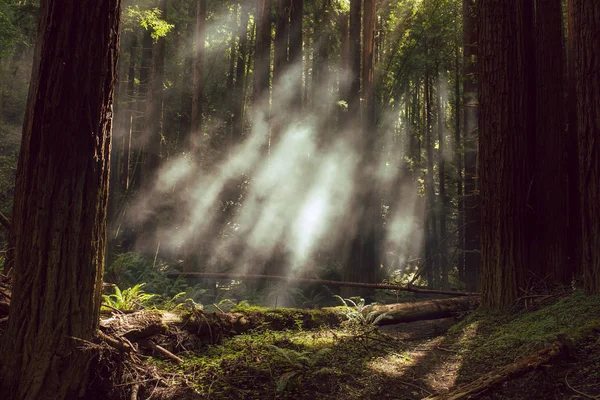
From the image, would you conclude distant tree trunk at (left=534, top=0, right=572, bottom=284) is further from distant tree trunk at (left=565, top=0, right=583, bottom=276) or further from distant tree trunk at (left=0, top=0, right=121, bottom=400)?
distant tree trunk at (left=0, top=0, right=121, bottom=400)

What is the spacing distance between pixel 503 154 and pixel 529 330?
3313mm

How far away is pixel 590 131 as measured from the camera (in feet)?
18.0

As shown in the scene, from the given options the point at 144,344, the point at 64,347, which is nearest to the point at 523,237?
the point at 144,344

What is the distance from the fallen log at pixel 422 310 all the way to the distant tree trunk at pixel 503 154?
1678 mm

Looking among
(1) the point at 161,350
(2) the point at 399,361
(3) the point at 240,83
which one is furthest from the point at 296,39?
(1) the point at 161,350

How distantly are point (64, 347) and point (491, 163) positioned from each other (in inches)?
278

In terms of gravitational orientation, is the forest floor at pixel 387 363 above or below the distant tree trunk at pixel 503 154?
→ below

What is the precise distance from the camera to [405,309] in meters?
8.68

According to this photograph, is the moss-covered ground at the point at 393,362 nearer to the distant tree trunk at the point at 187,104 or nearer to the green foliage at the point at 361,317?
the green foliage at the point at 361,317

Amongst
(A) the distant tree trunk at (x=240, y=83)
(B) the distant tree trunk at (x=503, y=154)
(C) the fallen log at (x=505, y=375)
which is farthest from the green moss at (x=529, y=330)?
(A) the distant tree trunk at (x=240, y=83)

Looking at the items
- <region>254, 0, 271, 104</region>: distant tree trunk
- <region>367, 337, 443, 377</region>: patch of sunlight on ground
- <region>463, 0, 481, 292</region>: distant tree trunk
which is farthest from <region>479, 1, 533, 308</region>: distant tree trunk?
<region>254, 0, 271, 104</region>: distant tree trunk

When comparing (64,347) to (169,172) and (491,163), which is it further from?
(169,172)

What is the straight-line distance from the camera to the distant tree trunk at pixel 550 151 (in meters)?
7.31

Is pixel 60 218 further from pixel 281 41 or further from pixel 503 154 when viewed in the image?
pixel 281 41
